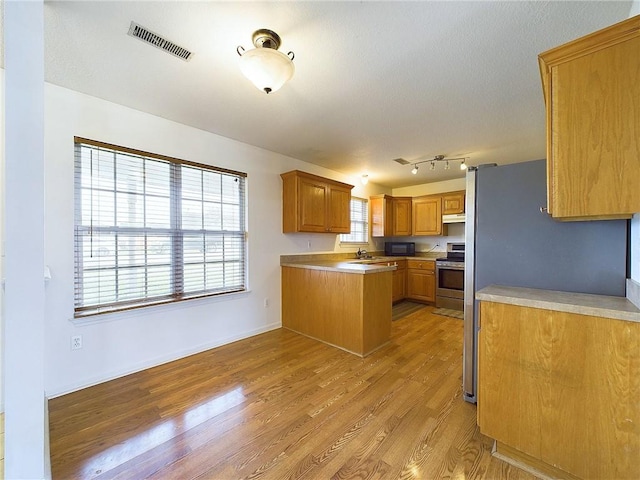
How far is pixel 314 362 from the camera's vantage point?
278 cm

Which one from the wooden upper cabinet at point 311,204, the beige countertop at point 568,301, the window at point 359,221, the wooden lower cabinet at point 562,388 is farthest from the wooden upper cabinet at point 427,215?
the wooden lower cabinet at point 562,388

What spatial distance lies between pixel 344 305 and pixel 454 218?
129 inches

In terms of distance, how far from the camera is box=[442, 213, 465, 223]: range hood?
4.99m

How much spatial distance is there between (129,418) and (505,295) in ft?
8.66

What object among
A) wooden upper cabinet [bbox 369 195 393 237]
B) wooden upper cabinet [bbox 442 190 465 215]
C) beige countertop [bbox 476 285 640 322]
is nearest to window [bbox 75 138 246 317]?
beige countertop [bbox 476 285 640 322]

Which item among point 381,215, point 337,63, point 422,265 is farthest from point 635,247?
point 381,215

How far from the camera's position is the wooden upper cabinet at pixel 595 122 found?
1120mm

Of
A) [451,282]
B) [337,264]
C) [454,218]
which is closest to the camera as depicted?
[337,264]

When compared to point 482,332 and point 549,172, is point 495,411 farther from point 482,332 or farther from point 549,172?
point 549,172

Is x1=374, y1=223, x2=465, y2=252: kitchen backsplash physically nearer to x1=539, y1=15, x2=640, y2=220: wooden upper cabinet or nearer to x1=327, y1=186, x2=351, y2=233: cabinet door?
x1=327, y1=186, x2=351, y2=233: cabinet door

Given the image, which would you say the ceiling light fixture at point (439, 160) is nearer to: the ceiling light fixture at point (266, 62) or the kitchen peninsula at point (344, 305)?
the kitchen peninsula at point (344, 305)

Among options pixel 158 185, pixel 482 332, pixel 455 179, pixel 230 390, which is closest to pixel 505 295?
pixel 482 332

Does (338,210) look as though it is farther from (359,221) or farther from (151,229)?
(151,229)

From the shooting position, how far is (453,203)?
206 inches
